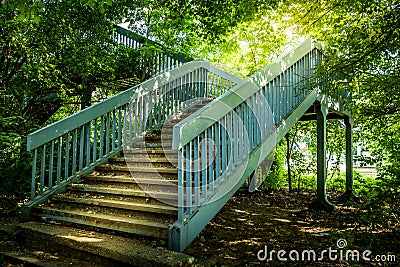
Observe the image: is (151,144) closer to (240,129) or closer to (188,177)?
(240,129)

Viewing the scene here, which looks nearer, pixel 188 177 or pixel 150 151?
pixel 188 177

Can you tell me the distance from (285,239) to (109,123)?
10.4 feet

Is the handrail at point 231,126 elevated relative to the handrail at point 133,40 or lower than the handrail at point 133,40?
lower

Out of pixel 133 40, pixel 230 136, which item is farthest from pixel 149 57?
pixel 230 136

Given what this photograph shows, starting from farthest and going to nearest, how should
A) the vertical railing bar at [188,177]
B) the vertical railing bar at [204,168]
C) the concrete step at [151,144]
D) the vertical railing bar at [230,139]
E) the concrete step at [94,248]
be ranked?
the concrete step at [151,144]
the vertical railing bar at [230,139]
the vertical railing bar at [204,168]
the vertical railing bar at [188,177]
the concrete step at [94,248]

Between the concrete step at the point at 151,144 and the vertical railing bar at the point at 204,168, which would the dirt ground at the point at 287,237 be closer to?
the vertical railing bar at the point at 204,168

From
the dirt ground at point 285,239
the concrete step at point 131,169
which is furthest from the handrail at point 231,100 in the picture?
the dirt ground at point 285,239

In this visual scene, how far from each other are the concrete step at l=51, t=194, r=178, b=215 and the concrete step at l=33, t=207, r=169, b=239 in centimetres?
14

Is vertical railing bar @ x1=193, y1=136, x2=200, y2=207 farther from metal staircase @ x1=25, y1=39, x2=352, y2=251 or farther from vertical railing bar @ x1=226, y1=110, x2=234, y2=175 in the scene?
vertical railing bar @ x1=226, y1=110, x2=234, y2=175

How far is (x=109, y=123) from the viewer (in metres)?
5.03

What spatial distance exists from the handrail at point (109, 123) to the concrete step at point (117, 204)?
305 millimetres

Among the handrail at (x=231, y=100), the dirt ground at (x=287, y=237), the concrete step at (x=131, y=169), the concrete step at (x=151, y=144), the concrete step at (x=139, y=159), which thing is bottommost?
the dirt ground at (x=287, y=237)

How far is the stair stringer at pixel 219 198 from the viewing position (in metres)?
3.05

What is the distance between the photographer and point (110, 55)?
781 cm
